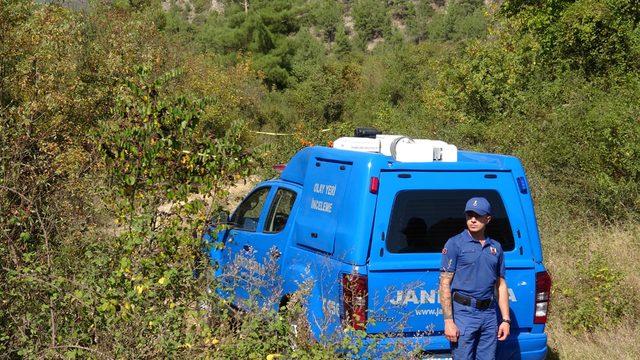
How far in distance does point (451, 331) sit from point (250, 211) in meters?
3.23

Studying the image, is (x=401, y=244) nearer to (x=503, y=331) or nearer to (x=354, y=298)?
(x=354, y=298)

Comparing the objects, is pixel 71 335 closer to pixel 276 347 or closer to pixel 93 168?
pixel 276 347

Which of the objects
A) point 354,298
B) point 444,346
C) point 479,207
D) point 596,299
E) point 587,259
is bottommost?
point 596,299

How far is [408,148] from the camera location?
6.56 m

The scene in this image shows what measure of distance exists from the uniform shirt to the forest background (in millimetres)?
1176

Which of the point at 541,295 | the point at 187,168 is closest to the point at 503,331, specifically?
the point at 541,295

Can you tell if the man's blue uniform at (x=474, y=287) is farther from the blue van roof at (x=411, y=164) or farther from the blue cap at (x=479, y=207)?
the blue van roof at (x=411, y=164)

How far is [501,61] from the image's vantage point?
22406mm

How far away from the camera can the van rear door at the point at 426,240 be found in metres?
6.25

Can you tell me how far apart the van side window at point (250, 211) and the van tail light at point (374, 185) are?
2.23 meters

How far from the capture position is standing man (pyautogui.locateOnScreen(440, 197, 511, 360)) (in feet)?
19.9

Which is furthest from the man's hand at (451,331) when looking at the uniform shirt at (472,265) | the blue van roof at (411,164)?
the blue van roof at (411,164)

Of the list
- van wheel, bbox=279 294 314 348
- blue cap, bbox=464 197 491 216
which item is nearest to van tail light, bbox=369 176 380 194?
blue cap, bbox=464 197 491 216

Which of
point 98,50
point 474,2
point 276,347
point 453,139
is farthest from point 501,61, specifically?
point 474,2
